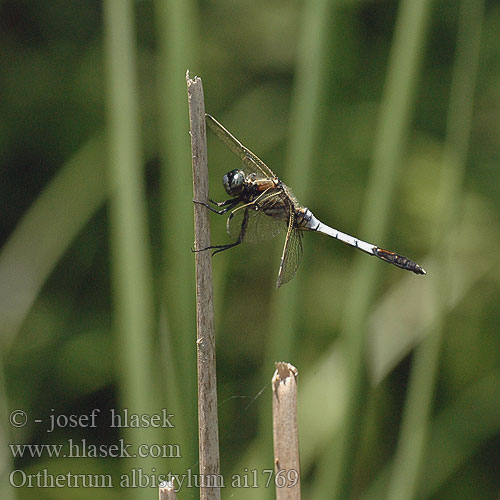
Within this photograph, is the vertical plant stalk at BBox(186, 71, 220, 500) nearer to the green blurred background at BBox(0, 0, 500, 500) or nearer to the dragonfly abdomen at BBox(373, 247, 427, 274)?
the green blurred background at BBox(0, 0, 500, 500)

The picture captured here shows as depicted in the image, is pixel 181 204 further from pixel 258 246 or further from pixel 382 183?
pixel 258 246

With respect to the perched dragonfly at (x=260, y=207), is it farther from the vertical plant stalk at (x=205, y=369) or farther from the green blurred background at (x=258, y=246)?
the vertical plant stalk at (x=205, y=369)

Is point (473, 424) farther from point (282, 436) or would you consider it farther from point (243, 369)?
point (282, 436)

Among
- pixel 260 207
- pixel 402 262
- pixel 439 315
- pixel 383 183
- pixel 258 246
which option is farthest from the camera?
pixel 258 246

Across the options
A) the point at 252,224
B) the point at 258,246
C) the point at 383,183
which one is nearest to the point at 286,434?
the point at 383,183

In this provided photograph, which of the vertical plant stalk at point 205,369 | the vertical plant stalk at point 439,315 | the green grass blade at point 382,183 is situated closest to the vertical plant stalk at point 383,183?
the green grass blade at point 382,183
